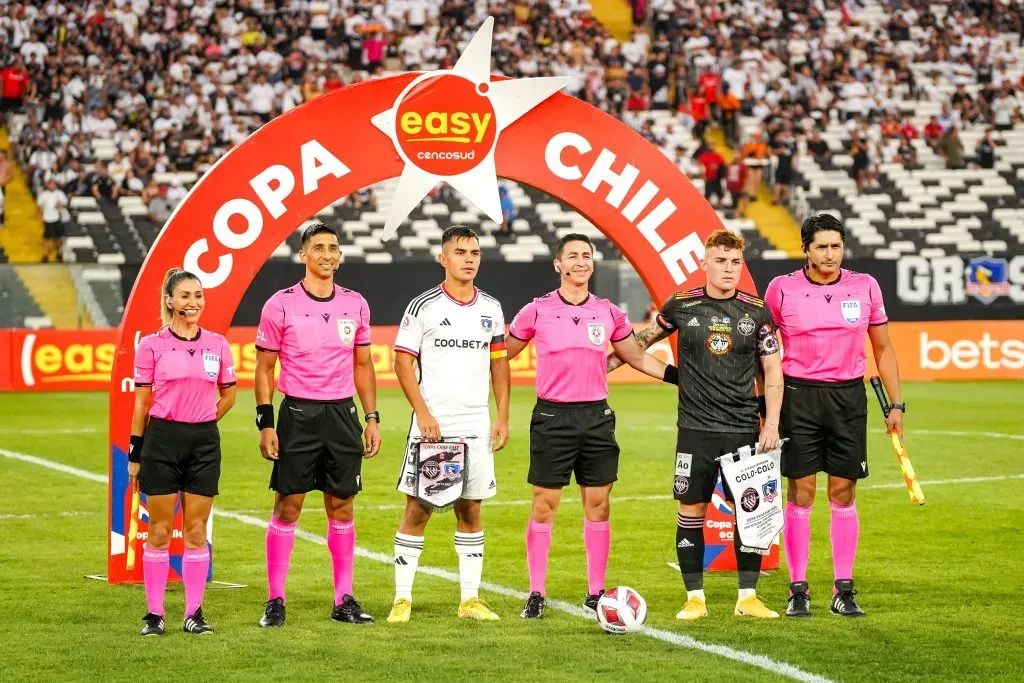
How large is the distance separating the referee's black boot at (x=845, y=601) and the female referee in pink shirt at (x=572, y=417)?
1.26 metres

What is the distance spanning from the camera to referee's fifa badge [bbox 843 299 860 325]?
817 centimetres

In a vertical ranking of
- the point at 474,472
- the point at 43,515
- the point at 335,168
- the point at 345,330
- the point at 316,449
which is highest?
the point at 335,168

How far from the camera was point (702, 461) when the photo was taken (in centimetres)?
792

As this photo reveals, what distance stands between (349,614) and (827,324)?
2.97 meters

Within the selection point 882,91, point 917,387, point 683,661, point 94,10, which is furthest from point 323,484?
point 882,91

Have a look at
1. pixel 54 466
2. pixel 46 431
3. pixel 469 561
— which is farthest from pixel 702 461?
pixel 46 431

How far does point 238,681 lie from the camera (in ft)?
21.6

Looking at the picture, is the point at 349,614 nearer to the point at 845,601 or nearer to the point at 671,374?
the point at 671,374

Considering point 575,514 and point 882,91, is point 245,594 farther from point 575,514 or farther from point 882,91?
point 882,91

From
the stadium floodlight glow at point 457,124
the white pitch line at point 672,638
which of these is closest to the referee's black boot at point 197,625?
the white pitch line at point 672,638

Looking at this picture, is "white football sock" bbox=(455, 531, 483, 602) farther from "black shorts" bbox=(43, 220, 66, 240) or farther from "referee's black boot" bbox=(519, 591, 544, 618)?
"black shorts" bbox=(43, 220, 66, 240)

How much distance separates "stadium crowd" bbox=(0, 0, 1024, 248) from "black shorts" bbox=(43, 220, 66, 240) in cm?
113

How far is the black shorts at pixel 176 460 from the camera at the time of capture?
7.61 m

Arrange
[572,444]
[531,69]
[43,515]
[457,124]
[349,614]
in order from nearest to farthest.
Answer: [349,614] → [572,444] → [457,124] → [43,515] → [531,69]
